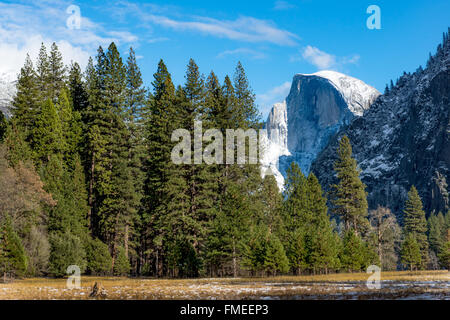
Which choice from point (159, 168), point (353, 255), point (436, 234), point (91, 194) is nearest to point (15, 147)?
point (91, 194)

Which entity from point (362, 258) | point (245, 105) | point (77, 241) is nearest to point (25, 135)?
point (77, 241)

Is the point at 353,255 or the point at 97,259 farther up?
the point at 353,255

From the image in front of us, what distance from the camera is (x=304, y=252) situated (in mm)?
40562

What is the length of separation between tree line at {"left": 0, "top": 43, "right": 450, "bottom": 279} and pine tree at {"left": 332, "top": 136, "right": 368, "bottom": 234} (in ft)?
0.58

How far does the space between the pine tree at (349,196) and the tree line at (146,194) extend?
176 mm

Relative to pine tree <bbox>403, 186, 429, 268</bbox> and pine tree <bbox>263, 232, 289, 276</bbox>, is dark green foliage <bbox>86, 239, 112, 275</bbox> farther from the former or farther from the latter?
pine tree <bbox>403, 186, 429, 268</bbox>

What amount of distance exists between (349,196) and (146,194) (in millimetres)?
26789

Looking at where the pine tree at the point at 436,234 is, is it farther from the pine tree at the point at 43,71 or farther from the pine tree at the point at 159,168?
the pine tree at the point at 43,71

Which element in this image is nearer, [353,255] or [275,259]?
[275,259]

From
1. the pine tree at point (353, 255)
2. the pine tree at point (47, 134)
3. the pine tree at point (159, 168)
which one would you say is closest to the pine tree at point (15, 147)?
the pine tree at point (47, 134)

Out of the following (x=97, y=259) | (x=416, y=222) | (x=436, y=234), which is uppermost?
(x=416, y=222)

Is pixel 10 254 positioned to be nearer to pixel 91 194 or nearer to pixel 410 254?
pixel 91 194

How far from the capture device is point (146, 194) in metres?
50.9

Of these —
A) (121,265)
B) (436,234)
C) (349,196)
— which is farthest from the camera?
(436,234)
